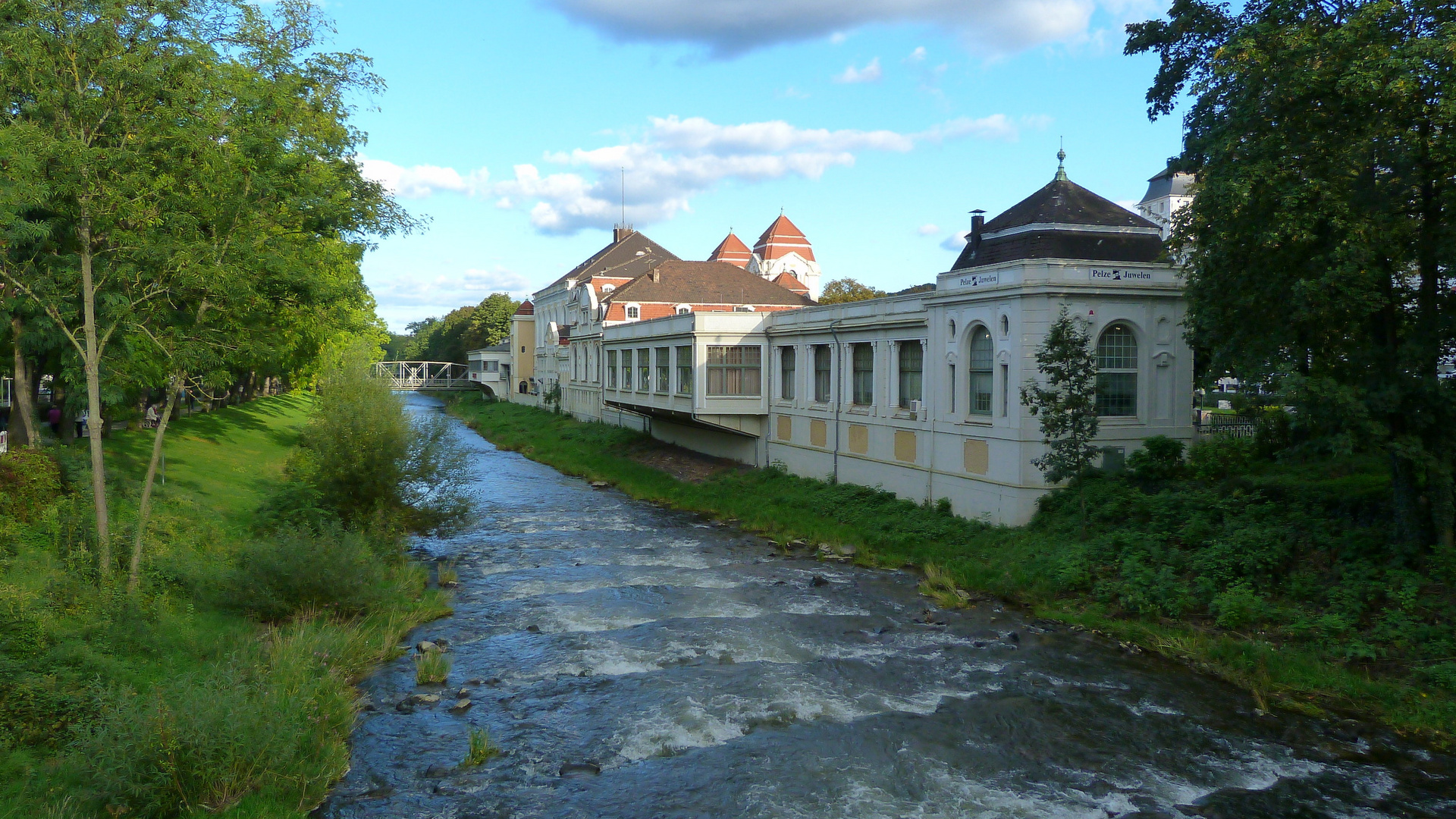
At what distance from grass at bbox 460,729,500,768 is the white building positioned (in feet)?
46.2

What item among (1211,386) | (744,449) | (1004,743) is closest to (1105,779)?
(1004,743)

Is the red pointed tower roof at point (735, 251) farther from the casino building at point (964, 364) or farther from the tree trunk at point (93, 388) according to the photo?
the tree trunk at point (93, 388)

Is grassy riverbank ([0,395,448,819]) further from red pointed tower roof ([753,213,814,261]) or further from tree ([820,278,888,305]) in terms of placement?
red pointed tower roof ([753,213,814,261])

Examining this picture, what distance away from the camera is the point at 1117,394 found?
23.3 meters

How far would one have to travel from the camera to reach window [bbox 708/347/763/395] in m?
36.2

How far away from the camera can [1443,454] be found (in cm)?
1547

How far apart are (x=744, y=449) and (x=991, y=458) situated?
1546cm

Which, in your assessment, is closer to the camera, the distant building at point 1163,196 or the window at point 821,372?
the window at point 821,372

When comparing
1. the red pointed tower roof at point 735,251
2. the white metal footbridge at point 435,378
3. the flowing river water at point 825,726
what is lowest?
the flowing river water at point 825,726

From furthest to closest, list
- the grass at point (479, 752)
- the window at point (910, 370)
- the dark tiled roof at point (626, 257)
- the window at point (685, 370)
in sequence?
the dark tiled roof at point (626, 257) < the window at point (685, 370) < the window at point (910, 370) < the grass at point (479, 752)

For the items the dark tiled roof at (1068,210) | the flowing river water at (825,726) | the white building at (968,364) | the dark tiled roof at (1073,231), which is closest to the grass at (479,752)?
the flowing river water at (825,726)

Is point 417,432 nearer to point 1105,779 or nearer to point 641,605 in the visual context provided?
point 641,605

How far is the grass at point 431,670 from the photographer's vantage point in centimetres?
1521

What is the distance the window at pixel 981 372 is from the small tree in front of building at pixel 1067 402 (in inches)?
108
